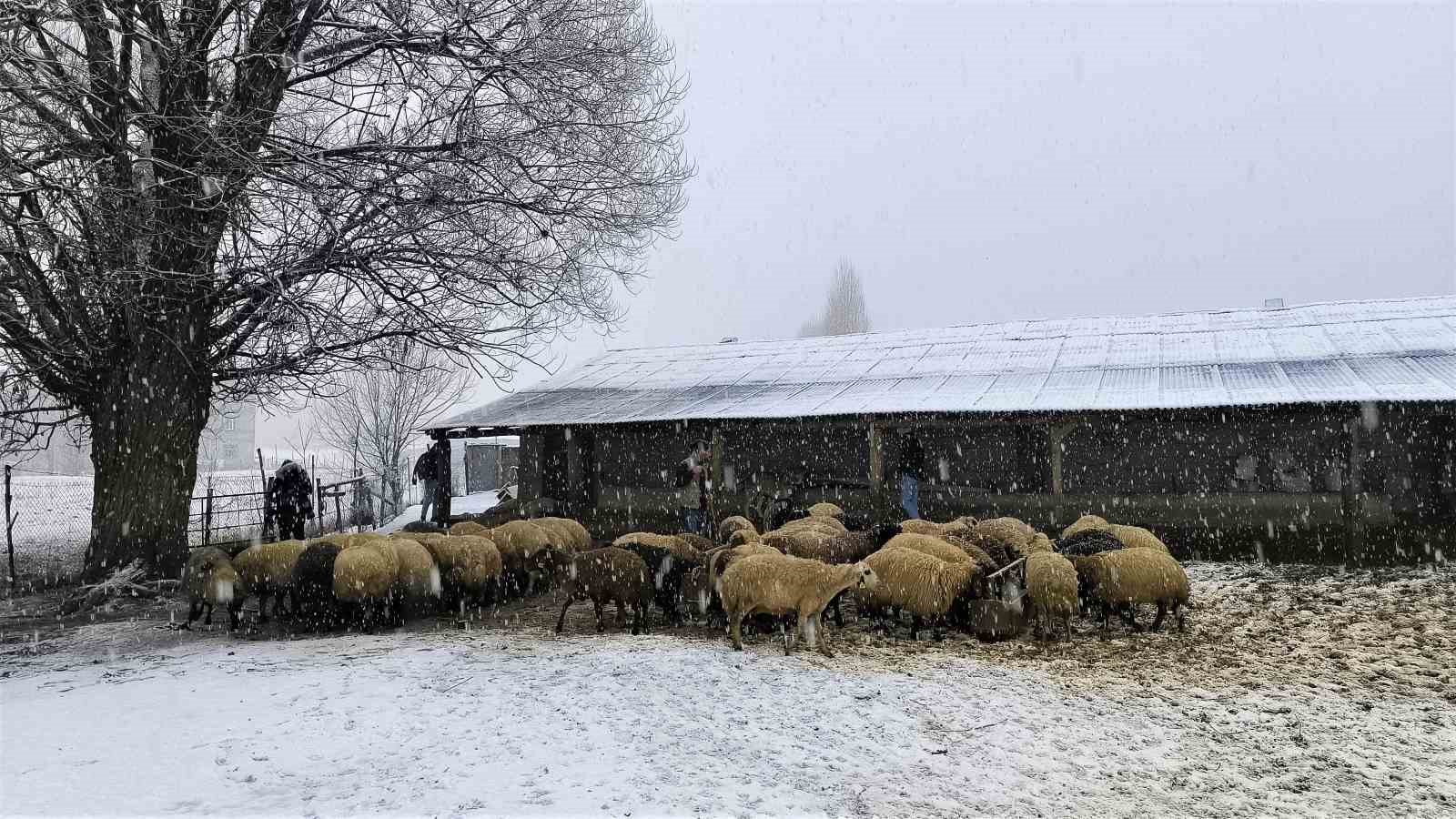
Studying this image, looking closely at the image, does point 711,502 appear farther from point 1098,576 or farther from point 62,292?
point 62,292

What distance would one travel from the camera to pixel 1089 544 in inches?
351

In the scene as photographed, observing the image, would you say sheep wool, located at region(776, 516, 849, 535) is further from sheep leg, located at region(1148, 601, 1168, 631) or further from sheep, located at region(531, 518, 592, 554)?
sheep leg, located at region(1148, 601, 1168, 631)

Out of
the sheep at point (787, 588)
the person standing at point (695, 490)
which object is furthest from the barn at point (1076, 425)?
the sheep at point (787, 588)

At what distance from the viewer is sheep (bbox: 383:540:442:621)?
8.51m

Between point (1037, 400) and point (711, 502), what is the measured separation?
560 centimetres

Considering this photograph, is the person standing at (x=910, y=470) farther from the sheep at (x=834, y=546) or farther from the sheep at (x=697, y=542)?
the sheep at (x=697, y=542)

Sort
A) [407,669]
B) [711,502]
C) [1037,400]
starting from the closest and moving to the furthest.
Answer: [407,669], [1037,400], [711,502]

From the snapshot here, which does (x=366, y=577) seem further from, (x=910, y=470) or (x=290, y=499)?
(x=910, y=470)

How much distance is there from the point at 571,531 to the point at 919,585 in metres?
5.52

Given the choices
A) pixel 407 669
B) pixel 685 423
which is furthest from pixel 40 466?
pixel 407 669

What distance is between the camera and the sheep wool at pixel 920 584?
300 inches

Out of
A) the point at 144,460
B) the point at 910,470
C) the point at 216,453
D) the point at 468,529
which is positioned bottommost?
the point at 468,529

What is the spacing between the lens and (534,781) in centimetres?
428

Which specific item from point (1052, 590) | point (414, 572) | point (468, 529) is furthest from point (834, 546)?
point (468, 529)
